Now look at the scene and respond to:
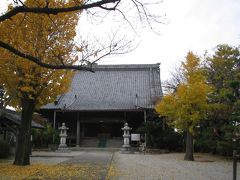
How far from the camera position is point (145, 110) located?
129ft

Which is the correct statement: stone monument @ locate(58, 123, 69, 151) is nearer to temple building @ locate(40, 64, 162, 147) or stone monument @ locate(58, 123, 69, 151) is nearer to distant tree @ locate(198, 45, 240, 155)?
temple building @ locate(40, 64, 162, 147)

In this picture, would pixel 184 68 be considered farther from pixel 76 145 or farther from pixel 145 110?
pixel 76 145

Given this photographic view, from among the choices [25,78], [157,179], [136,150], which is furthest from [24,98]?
[136,150]

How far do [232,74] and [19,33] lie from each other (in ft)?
55.0

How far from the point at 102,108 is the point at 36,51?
2451 centimetres

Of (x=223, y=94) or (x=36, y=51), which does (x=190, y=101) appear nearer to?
(x=223, y=94)

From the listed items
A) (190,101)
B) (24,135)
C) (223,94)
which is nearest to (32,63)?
(24,135)

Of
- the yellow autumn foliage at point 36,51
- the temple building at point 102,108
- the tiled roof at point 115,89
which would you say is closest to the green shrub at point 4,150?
the yellow autumn foliage at point 36,51

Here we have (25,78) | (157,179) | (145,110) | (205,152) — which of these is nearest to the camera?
(157,179)

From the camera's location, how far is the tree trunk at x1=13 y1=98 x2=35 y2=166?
19.2 metres

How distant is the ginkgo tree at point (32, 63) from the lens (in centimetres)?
1612

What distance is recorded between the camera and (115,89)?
45.7 metres

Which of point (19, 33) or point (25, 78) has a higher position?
point (19, 33)

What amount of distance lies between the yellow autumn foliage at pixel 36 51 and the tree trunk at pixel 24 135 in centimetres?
59
